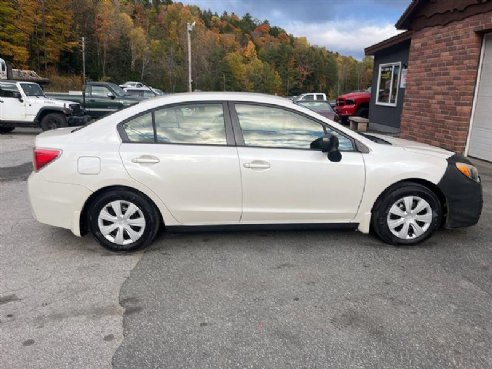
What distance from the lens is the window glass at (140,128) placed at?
3672 millimetres

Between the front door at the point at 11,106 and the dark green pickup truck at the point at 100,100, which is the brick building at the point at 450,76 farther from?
the front door at the point at 11,106

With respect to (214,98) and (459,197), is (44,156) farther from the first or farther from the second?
(459,197)

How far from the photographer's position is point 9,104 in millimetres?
12023

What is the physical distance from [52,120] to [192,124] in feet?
34.2

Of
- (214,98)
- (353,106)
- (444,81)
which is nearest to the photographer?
(214,98)

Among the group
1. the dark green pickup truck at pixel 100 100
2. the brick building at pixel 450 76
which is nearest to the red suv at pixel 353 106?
the brick building at pixel 450 76

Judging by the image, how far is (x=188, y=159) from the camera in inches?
141

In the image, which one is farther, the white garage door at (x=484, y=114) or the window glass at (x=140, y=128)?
the white garage door at (x=484, y=114)

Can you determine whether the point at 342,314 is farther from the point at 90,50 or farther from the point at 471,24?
the point at 90,50

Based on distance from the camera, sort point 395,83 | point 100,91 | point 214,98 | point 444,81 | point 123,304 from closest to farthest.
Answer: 1. point 123,304
2. point 214,98
3. point 444,81
4. point 395,83
5. point 100,91

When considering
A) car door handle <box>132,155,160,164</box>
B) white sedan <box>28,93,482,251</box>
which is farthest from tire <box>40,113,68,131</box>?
car door handle <box>132,155,160,164</box>

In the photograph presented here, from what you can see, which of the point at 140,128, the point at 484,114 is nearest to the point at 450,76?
the point at 484,114

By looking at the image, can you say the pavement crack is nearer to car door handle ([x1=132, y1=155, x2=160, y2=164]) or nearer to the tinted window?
car door handle ([x1=132, y1=155, x2=160, y2=164])

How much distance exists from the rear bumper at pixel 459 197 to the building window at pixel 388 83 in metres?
10.6
